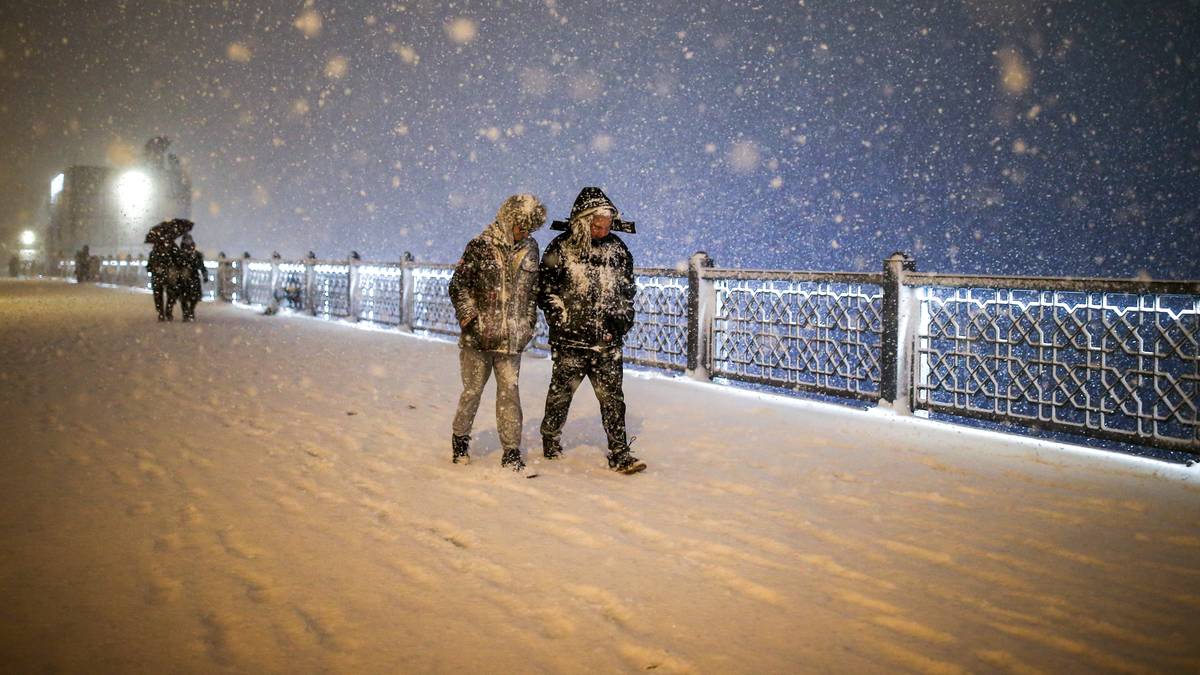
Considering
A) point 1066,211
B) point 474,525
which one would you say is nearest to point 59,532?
point 474,525

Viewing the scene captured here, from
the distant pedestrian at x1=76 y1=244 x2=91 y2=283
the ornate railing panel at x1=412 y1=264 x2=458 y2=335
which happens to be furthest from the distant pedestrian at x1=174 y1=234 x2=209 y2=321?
the distant pedestrian at x1=76 y1=244 x2=91 y2=283

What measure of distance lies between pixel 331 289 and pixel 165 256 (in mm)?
4768

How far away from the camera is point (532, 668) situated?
8.74 ft

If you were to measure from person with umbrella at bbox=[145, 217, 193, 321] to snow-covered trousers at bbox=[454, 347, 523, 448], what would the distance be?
1341 cm

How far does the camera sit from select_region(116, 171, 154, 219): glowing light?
79.8 m

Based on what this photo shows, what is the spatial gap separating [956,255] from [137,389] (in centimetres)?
20579

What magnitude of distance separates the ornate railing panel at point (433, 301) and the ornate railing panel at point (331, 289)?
343 cm

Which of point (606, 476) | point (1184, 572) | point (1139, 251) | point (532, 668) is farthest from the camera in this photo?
point (1139, 251)

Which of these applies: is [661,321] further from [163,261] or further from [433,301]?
[163,261]

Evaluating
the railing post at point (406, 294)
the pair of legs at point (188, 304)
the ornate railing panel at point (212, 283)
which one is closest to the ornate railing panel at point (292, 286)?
the pair of legs at point (188, 304)

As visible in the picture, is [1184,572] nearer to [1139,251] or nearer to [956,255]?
[1139,251]

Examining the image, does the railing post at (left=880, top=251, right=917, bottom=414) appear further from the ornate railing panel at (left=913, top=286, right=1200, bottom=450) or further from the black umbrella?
the black umbrella

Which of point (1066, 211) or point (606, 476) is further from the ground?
point (1066, 211)

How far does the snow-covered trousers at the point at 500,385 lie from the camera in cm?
523
